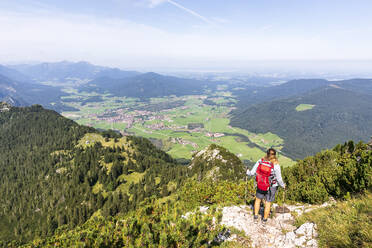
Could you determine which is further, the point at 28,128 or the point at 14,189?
the point at 28,128

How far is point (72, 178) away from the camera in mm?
108375

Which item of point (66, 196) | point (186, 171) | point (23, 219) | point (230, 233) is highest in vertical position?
point (230, 233)

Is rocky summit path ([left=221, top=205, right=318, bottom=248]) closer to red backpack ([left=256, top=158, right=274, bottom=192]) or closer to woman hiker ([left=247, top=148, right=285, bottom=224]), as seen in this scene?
woman hiker ([left=247, top=148, right=285, bottom=224])

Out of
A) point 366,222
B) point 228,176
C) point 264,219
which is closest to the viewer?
point 366,222

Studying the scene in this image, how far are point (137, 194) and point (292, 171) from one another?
73699 mm

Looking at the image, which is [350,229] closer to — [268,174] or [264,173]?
[268,174]

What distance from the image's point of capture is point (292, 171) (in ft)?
86.8

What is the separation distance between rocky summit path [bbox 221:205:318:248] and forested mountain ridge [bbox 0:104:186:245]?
2740 inches

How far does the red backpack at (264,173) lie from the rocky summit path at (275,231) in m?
2.52

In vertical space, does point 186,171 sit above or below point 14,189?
above

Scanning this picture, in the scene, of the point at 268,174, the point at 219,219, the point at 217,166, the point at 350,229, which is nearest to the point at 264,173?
the point at 268,174

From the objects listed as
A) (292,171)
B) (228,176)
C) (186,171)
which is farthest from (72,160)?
(292,171)

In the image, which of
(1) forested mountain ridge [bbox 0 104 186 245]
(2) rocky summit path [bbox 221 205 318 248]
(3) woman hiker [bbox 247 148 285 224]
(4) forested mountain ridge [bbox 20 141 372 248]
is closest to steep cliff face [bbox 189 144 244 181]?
(1) forested mountain ridge [bbox 0 104 186 245]

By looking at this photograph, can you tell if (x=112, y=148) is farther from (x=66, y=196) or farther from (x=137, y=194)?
(x=137, y=194)
